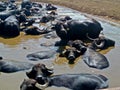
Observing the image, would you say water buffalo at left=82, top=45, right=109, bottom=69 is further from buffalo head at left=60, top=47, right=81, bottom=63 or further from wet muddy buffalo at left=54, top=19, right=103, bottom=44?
wet muddy buffalo at left=54, top=19, right=103, bottom=44

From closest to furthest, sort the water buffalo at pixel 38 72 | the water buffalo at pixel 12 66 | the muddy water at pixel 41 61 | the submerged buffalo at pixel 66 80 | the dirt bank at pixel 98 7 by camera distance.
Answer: the submerged buffalo at pixel 66 80, the water buffalo at pixel 38 72, the muddy water at pixel 41 61, the water buffalo at pixel 12 66, the dirt bank at pixel 98 7

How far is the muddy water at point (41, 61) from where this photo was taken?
38.7 feet

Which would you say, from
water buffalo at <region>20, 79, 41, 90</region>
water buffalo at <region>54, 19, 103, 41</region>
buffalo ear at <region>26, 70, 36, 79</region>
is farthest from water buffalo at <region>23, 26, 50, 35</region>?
water buffalo at <region>20, 79, 41, 90</region>

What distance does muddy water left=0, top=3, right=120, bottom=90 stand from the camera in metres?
11.8

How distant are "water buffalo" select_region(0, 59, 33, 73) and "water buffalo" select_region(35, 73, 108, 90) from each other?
1.56 metres

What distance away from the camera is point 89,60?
533 inches

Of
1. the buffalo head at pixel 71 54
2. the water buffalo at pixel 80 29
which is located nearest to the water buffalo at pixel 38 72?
the buffalo head at pixel 71 54

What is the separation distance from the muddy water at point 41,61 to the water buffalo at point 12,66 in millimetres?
239

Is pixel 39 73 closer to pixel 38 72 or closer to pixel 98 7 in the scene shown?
pixel 38 72

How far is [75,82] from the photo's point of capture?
35.6 ft

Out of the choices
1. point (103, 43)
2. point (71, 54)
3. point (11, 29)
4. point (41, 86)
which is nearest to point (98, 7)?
point (11, 29)

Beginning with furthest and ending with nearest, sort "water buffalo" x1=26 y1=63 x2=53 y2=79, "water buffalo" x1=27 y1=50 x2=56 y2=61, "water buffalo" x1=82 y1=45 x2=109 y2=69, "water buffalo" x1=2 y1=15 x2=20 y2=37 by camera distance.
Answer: "water buffalo" x1=2 y1=15 x2=20 y2=37
"water buffalo" x1=27 y1=50 x2=56 y2=61
"water buffalo" x1=82 y1=45 x2=109 y2=69
"water buffalo" x1=26 y1=63 x2=53 y2=79

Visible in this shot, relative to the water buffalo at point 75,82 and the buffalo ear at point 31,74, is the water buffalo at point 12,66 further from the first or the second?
the water buffalo at point 75,82

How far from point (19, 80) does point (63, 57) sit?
323 centimetres
